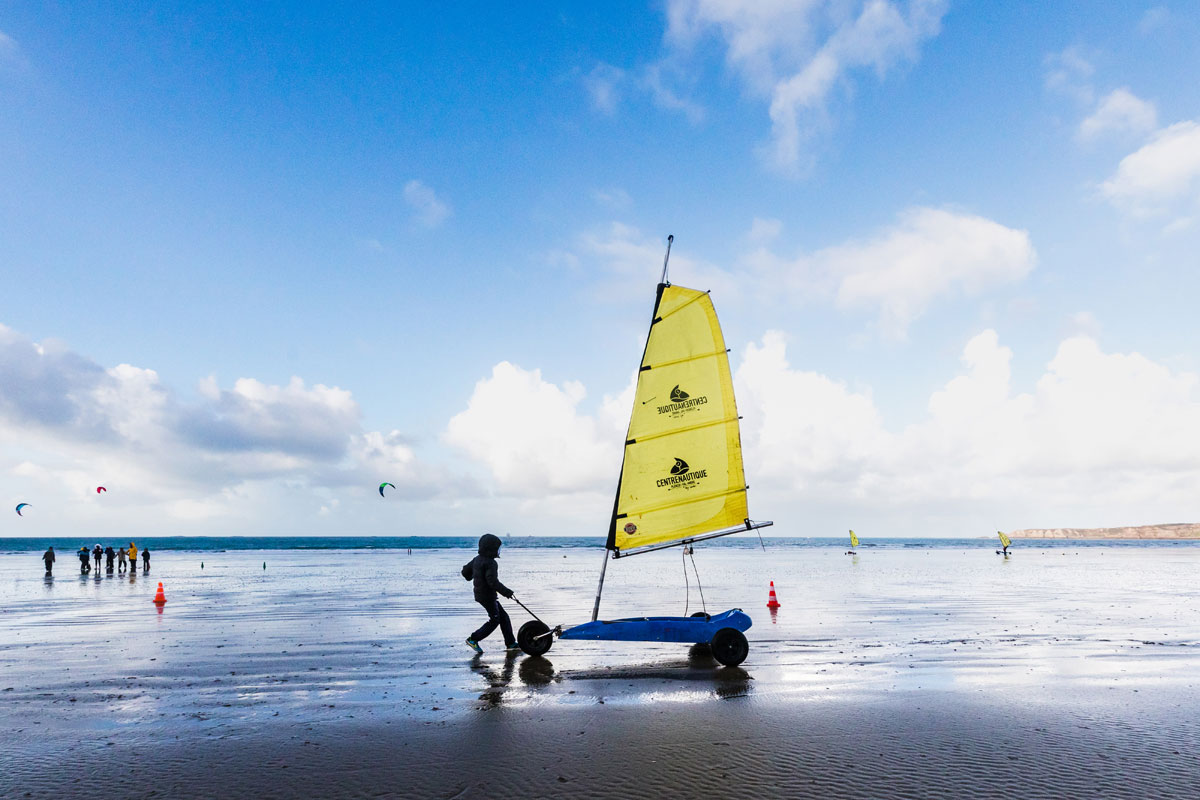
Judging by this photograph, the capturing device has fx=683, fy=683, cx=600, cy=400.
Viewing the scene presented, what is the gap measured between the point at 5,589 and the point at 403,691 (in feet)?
106

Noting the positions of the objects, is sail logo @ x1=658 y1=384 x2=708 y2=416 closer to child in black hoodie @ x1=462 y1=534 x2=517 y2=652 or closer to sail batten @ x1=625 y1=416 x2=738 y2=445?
sail batten @ x1=625 y1=416 x2=738 y2=445

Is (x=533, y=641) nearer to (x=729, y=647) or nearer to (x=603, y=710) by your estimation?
(x=729, y=647)

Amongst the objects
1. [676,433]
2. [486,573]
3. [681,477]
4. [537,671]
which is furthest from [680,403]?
[537,671]

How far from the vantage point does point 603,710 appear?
8.53m

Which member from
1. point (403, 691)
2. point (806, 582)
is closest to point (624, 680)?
point (403, 691)

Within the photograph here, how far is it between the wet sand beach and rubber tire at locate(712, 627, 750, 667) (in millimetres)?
176

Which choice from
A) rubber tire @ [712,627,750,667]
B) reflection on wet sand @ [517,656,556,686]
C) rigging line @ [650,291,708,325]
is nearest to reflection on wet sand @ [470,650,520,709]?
reflection on wet sand @ [517,656,556,686]

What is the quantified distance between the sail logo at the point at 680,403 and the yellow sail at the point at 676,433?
0.06ft

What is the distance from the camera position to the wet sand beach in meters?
6.10

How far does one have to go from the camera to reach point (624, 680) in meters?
10.4

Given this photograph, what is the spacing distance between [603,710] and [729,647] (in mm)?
3384

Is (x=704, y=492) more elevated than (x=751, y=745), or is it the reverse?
(x=704, y=492)

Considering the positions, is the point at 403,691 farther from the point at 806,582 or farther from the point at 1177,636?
the point at 806,582

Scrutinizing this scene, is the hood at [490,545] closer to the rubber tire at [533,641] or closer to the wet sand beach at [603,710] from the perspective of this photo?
the rubber tire at [533,641]
